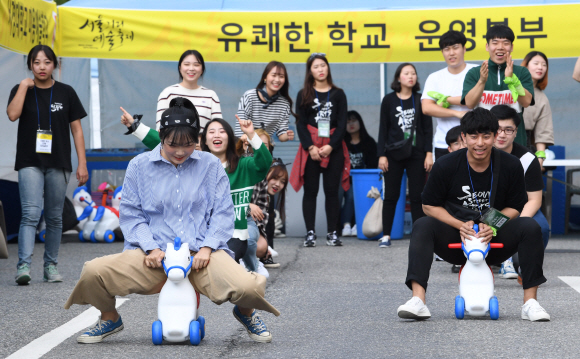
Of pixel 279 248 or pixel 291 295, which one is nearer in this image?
pixel 291 295

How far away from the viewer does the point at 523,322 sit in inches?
172

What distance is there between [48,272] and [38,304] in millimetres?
1020

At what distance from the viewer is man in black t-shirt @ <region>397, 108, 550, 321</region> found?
447cm

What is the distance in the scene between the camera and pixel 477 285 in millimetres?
4438

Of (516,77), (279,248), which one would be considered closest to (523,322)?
(516,77)

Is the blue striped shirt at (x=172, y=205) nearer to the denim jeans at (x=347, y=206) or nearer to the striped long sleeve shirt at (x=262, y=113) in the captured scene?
the striped long sleeve shirt at (x=262, y=113)

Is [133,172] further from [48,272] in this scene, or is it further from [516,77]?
[516,77]

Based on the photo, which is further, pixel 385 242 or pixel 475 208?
pixel 385 242

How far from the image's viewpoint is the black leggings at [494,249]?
4469 mm

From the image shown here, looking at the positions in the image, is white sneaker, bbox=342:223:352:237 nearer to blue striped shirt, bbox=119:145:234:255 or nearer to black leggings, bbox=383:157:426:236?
black leggings, bbox=383:157:426:236

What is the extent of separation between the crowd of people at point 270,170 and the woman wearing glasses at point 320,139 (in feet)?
0.05

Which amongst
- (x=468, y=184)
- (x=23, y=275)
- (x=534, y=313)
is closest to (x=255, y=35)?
(x=23, y=275)

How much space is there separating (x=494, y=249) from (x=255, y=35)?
5173 millimetres

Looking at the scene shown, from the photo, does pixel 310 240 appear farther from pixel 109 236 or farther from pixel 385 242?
pixel 109 236
